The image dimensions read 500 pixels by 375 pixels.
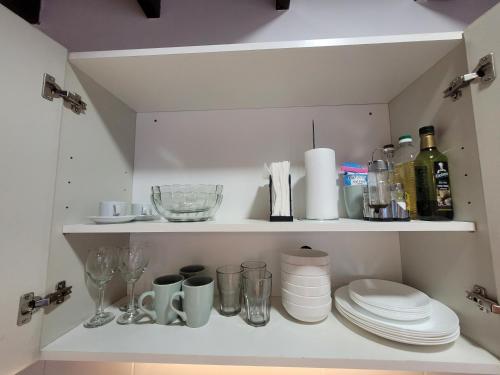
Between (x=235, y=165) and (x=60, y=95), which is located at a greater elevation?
(x=60, y=95)

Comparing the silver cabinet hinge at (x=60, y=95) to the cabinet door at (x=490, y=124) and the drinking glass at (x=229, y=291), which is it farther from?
the cabinet door at (x=490, y=124)

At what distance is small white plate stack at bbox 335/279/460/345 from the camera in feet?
1.51

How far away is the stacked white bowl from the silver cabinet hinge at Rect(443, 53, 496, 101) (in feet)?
1.73

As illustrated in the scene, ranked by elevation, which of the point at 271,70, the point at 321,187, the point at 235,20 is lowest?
the point at 321,187

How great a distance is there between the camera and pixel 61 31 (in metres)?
0.84

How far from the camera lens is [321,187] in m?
0.60

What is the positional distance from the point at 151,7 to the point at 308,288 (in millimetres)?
1136

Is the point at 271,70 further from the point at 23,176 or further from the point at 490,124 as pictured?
the point at 23,176

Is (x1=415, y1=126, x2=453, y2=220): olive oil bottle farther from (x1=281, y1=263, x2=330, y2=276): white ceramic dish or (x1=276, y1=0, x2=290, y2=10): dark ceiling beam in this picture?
(x1=276, y1=0, x2=290, y2=10): dark ceiling beam

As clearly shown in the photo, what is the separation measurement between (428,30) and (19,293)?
1439mm

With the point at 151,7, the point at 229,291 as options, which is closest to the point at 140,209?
the point at 229,291

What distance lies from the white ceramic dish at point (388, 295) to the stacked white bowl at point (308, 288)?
0.10 meters

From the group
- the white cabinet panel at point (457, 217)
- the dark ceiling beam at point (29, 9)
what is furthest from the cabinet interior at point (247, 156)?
the dark ceiling beam at point (29, 9)

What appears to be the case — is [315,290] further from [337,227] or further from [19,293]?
[19,293]
